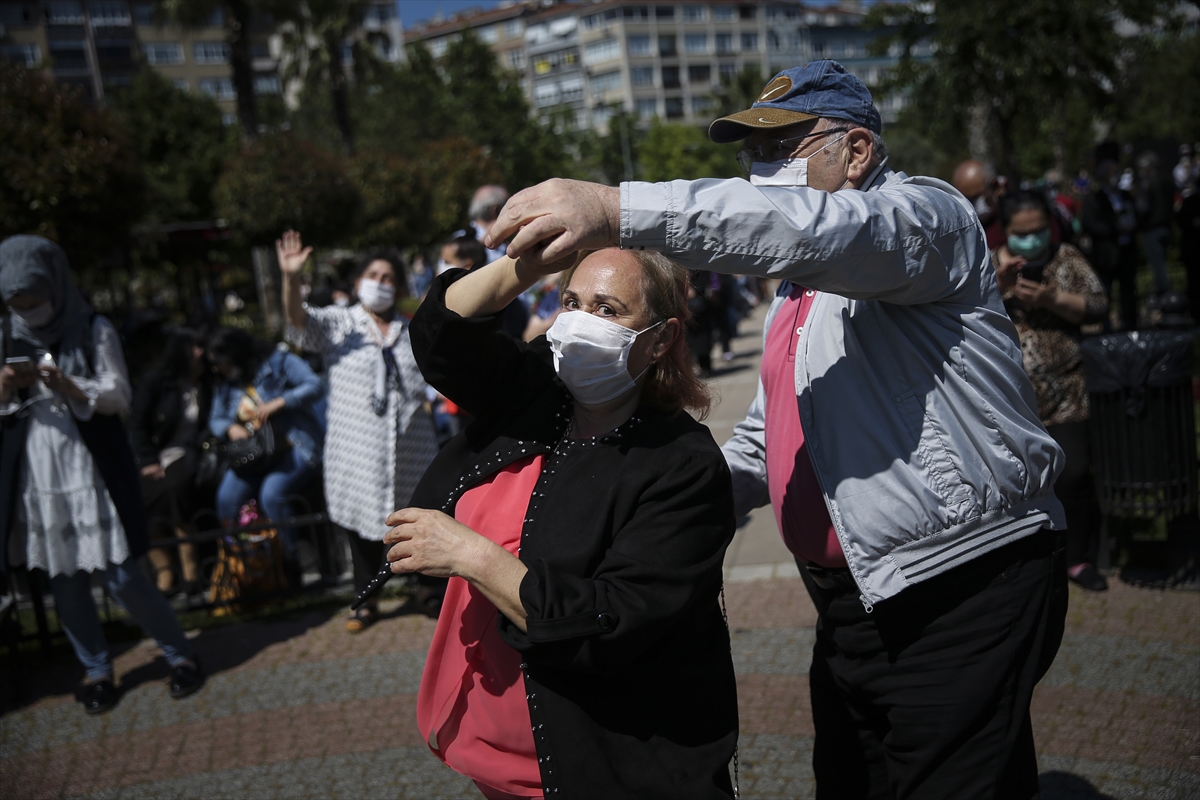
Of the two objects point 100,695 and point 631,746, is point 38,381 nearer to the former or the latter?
point 100,695

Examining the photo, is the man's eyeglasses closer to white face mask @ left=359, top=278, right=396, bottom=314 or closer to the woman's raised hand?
the woman's raised hand

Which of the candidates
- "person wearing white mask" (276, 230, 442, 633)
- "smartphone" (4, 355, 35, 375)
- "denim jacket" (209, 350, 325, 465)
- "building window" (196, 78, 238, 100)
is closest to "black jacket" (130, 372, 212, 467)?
"denim jacket" (209, 350, 325, 465)

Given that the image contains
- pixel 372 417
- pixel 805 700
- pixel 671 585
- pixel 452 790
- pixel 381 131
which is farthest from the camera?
pixel 381 131

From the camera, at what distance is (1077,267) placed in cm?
496

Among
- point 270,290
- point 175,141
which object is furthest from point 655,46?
point 270,290

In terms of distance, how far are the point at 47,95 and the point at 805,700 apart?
11606mm

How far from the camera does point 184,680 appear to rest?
4.98 m

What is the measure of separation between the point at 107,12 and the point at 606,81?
51.5 meters

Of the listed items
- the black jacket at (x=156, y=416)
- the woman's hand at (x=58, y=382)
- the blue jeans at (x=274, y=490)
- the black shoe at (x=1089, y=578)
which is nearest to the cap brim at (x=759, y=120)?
the woman's hand at (x=58, y=382)

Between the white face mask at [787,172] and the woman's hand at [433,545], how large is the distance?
3.26 feet

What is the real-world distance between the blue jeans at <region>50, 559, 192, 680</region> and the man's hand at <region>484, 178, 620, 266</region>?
13.0ft

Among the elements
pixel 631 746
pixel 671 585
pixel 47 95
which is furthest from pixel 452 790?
pixel 47 95

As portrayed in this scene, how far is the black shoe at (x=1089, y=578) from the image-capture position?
5.13 metres

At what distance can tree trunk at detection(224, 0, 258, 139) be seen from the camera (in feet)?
73.2
